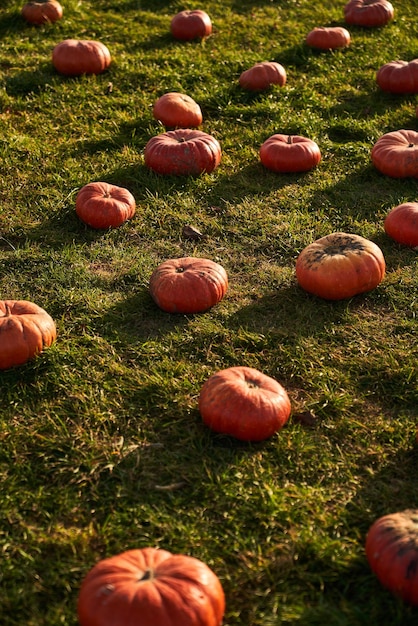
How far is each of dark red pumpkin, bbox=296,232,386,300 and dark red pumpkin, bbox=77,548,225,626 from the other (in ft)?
8.07

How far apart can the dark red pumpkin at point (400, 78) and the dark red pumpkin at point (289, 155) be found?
6.27 feet

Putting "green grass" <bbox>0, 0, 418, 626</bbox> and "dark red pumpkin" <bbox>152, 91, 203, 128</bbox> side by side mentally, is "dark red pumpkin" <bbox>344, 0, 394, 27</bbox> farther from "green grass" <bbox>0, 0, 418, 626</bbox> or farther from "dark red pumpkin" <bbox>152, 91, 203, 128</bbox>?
"dark red pumpkin" <bbox>152, 91, 203, 128</bbox>

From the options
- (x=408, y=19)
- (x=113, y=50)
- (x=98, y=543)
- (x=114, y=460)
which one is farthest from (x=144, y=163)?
(x=408, y=19)

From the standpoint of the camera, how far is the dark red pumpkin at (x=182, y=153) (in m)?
7.00

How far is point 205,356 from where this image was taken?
505cm

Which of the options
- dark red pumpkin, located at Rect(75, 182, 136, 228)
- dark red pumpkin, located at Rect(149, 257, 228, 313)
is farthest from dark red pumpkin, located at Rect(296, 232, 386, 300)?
dark red pumpkin, located at Rect(75, 182, 136, 228)

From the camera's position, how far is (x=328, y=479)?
4172 mm

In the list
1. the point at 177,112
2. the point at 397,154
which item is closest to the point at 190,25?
the point at 177,112

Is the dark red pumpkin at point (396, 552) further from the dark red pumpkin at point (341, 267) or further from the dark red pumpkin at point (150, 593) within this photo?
the dark red pumpkin at point (341, 267)

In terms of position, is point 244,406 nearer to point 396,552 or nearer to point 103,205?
point 396,552

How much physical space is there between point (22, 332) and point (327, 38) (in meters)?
6.33

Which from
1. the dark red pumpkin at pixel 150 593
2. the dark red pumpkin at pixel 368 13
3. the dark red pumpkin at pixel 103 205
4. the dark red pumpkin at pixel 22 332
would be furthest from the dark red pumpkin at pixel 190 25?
the dark red pumpkin at pixel 150 593

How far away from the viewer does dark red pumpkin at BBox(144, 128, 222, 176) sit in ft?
23.0

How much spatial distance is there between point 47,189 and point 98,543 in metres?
3.90
